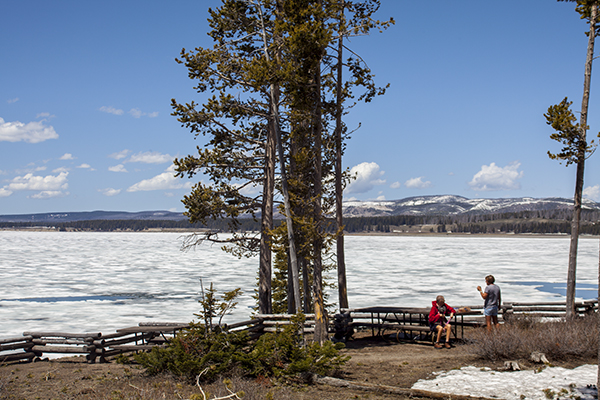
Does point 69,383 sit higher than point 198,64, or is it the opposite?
point 198,64

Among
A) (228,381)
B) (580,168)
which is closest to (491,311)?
(580,168)

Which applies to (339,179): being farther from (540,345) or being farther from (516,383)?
(516,383)

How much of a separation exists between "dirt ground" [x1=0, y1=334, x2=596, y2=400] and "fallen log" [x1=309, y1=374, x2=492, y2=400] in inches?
3.8

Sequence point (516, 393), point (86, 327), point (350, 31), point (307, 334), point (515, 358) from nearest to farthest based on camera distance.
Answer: point (516, 393) < point (515, 358) < point (307, 334) < point (350, 31) < point (86, 327)

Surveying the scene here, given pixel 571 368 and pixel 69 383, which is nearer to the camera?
pixel 571 368

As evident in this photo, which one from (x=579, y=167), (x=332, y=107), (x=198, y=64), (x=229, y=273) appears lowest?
(x=229, y=273)

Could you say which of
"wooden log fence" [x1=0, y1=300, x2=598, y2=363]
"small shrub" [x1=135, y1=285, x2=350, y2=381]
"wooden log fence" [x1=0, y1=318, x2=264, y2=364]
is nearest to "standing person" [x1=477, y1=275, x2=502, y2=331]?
"wooden log fence" [x1=0, y1=300, x2=598, y2=363]

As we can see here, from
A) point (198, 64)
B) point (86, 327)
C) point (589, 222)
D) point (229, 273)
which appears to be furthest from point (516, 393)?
point (589, 222)

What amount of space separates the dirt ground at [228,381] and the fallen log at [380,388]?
0.10m

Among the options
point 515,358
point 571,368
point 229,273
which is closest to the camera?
point 571,368

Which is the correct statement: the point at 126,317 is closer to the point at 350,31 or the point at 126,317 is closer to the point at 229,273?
the point at 350,31

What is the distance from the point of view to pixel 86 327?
20516 millimetres

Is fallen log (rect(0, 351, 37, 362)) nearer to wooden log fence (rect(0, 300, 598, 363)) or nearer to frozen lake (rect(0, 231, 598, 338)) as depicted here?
wooden log fence (rect(0, 300, 598, 363))

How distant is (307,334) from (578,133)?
9558mm
